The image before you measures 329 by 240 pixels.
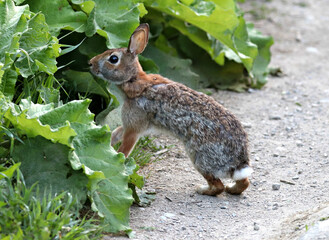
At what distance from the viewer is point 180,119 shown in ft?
17.2

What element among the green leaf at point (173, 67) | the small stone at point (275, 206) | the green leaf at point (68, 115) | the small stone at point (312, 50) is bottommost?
the small stone at point (312, 50)

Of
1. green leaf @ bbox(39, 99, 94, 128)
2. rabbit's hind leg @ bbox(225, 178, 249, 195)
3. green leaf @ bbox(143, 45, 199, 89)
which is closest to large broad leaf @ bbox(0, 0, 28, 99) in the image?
green leaf @ bbox(39, 99, 94, 128)

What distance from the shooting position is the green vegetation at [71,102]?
4.14 m

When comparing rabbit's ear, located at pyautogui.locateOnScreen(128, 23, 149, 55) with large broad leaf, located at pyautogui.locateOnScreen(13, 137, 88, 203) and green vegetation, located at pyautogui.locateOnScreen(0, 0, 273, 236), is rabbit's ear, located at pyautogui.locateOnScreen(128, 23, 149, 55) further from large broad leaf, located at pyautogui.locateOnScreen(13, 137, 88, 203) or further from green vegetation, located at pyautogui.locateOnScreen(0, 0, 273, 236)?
large broad leaf, located at pyautogui.locateOnScreen(13, 137, 88, 203)

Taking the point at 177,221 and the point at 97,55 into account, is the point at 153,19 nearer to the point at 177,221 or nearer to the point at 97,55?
the point at 97,55

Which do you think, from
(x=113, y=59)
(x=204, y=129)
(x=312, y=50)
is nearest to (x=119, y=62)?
(x=113, y=59)

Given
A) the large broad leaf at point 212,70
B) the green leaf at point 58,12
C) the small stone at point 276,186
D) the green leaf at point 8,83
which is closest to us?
the green leaf at point 8,83

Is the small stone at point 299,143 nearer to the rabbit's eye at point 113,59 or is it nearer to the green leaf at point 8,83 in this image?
the rabbit's eye at point 113,59

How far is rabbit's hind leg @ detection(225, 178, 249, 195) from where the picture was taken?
17.0ft

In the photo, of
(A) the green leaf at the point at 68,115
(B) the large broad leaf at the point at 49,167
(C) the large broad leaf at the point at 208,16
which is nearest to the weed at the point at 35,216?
(B) the large broad leaf at the point at 49,167

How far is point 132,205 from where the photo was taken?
16.0ft

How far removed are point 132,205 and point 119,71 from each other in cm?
136

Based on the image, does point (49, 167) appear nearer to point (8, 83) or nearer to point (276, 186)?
point (8, 83)

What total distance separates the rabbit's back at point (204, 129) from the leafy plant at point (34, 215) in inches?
51.9
